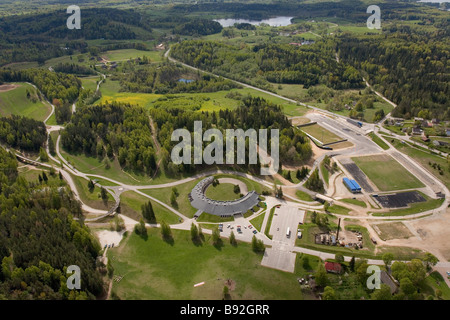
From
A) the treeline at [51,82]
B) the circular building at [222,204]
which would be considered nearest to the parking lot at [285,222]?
the circular building at [222,204]

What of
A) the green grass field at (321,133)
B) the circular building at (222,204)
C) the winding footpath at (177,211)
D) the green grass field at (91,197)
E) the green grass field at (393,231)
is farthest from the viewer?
the green grass field at (321,133)

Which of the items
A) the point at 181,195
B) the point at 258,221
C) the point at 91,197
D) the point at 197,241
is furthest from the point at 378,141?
the point at 91,197

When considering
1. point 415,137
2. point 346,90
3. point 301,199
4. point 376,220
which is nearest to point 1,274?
point 301,199

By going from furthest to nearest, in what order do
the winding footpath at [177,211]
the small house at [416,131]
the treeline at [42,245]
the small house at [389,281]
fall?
the small house at [416,131]
the winding footpath at [177,211]
the small house at [389,281]
the treeline at [42,245]

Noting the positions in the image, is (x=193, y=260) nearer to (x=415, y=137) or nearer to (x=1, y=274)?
(x=1, y=274)

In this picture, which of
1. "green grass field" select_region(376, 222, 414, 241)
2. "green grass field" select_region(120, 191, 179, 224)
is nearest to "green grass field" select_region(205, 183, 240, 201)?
"green grass field" select_region(120, 191, 179, 224)

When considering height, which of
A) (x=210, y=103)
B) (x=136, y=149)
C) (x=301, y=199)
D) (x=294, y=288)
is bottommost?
(x=294, y=288)

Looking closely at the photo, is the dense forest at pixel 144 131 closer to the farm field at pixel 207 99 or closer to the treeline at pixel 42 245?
the farm field at pixel 207 99
